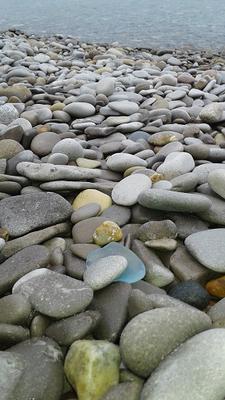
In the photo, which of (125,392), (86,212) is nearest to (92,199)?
(86,212)

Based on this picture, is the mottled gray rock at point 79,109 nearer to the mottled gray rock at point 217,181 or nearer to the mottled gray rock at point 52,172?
the mottled gray rock at point 52,172

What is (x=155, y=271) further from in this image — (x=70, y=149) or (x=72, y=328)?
(x=70, y=149)

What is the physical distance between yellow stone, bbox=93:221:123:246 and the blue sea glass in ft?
0.26

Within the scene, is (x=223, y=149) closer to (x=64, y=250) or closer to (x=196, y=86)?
(x=64, y=250)

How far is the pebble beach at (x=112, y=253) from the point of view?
1416 mm

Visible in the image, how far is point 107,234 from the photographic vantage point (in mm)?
2100

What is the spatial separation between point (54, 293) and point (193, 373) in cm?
60

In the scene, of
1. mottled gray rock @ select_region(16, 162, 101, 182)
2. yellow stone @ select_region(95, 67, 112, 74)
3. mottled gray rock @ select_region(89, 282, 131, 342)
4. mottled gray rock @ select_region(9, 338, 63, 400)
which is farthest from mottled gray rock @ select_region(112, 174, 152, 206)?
yellow stone @ select_region(95, 67, 112, 74)

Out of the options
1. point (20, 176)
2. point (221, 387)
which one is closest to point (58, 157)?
point (20, 176)

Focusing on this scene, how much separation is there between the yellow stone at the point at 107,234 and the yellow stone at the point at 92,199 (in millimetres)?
269

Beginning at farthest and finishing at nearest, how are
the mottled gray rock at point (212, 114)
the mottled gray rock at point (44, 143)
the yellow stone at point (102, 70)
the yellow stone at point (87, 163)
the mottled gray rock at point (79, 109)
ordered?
the yellow stone at point (102, 70)
the mottled gray rock at point (79, 109)
the mottled gray rock at point (212, 114)
the mottled gray rock at point (44, 143)
the yellow stone at point (87, 163)

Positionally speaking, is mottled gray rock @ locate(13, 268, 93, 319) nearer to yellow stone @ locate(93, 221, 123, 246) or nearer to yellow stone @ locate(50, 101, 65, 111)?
yellow stone @ locate(93, 221, 123, 246)

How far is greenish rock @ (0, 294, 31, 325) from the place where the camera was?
1625 mm

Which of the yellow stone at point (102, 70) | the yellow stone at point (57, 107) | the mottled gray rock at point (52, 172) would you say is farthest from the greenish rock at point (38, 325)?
the yellow stone at point (102, 70)
